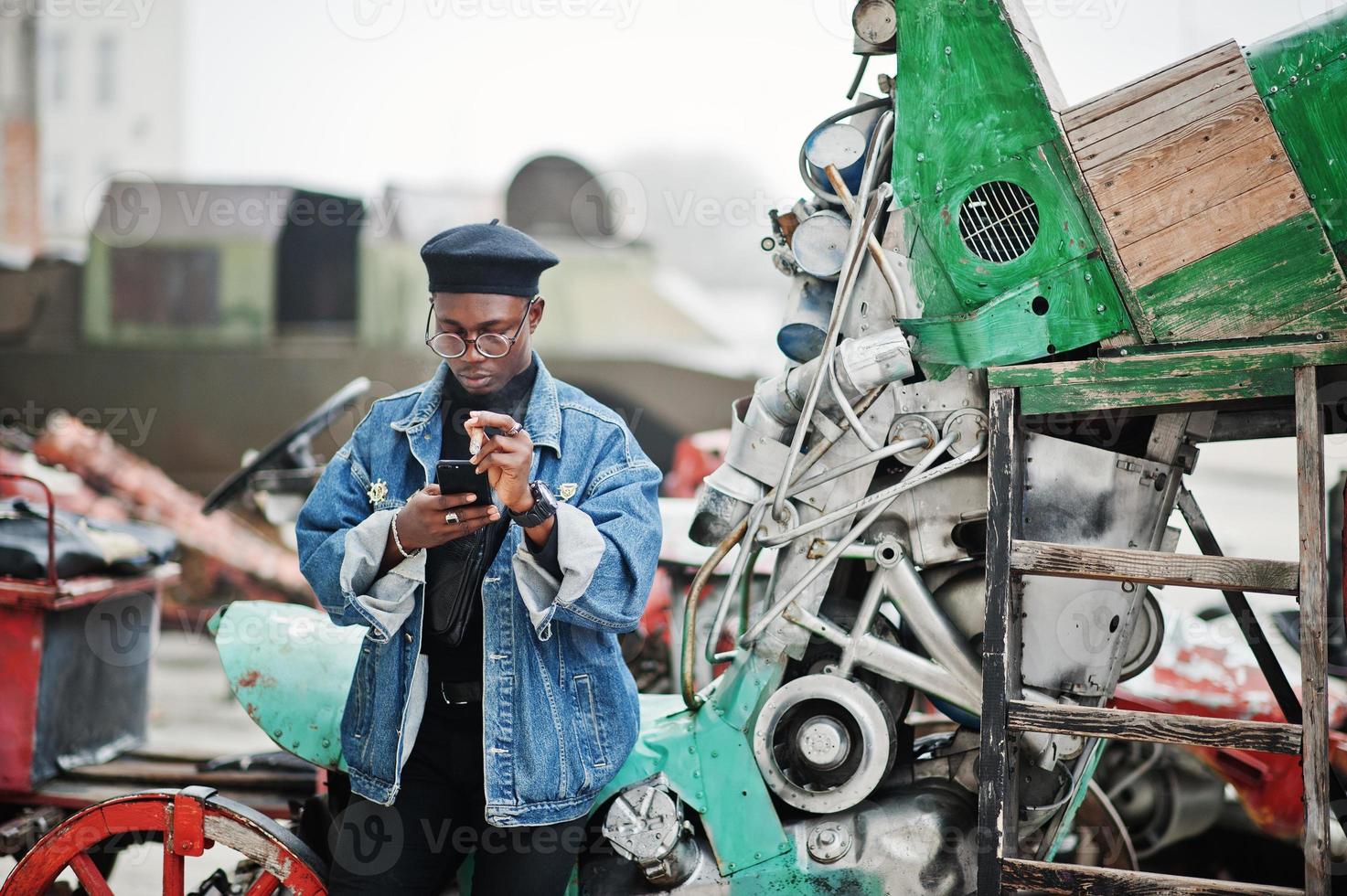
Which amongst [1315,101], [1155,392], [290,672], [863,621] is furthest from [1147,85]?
[290,672]

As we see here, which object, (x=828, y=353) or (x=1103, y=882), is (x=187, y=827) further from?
(x=1103, y=882)

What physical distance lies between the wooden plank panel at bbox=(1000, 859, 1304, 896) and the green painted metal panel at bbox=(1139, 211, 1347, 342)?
3.41 feet

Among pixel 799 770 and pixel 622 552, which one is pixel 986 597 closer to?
pixel 799 770

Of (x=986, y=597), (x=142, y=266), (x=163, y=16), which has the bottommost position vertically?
(x=986, y=597)

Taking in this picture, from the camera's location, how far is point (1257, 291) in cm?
219

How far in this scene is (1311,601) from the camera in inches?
82.0

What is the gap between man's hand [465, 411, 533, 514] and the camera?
1.96 metres

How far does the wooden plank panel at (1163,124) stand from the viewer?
2.17 meters

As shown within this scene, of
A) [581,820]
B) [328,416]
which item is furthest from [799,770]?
[328,416]

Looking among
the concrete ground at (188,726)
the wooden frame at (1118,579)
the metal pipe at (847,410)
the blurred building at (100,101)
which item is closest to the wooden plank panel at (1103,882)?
the wooden frame at (1118,579)

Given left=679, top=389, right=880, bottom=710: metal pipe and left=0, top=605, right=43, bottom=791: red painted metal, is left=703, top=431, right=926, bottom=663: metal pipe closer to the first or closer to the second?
left=679, top=389, right=880, bottom=710: metal pipe

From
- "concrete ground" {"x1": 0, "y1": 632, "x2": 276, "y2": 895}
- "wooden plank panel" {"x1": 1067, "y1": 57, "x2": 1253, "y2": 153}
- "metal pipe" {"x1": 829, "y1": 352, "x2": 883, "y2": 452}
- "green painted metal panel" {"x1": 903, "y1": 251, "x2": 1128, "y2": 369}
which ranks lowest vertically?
"concrete ground" {"x1": 0, "y1": 632, "x2": 276, "y2": 895}

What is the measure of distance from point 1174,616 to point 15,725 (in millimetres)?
3816

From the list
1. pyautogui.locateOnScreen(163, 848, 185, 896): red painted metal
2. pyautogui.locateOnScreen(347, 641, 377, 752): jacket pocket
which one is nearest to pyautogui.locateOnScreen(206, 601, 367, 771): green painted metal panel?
pyautogui.locateOnScreen(347, 641, 377, 752): jacket pocket
